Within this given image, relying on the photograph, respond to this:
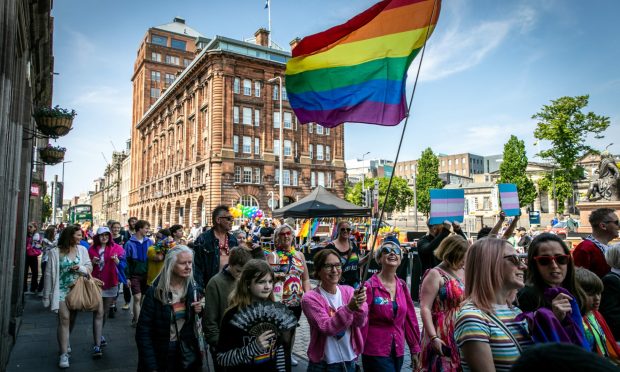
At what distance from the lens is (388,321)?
4.09m

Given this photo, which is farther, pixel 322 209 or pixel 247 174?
pixel 247 174

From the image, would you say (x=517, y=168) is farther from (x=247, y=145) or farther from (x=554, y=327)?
(x=554, y=327)

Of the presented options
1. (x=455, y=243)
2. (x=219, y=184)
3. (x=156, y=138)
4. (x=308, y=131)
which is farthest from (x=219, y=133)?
(x=455, y=243)

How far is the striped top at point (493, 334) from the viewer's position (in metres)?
2.23

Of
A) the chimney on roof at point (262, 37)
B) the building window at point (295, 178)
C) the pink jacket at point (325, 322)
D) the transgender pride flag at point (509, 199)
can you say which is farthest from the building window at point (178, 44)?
the pink jacket at point (325, 322)

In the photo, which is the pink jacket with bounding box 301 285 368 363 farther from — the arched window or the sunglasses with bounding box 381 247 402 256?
the arched window

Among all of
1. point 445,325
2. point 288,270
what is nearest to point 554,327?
point 445,325

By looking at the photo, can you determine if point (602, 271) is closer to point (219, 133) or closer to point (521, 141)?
point (219, 133)

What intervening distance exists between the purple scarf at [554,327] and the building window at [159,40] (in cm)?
8478

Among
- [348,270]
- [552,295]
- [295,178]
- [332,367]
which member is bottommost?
[332,367]

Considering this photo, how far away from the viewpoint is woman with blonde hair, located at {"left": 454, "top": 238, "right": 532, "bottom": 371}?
7.29 ft

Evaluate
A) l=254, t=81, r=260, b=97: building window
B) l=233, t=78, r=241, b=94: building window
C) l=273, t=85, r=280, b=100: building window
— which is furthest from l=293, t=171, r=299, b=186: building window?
l=233, t=78, r=241, b=94: building window

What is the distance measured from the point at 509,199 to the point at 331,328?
18.2 feet

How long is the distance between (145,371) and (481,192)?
88.8 m
